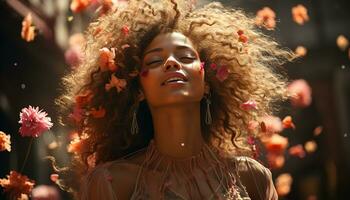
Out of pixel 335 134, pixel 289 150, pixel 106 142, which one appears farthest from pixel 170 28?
pixel 335 134

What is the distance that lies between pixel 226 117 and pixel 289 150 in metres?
0.76

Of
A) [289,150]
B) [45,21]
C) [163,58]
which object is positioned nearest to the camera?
[163,58]

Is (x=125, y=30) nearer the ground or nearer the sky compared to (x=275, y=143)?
nearer the sky

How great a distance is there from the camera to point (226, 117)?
214cm

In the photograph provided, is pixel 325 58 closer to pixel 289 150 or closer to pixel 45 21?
pixel 289 150

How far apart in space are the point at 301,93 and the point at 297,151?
268mm

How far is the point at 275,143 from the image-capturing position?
2645 millimetres

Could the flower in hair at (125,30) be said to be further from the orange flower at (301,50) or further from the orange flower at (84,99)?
the orange flower at (301,50)

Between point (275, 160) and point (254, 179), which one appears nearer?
point (254, 179)

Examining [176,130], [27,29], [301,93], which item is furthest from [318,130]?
[27,29]

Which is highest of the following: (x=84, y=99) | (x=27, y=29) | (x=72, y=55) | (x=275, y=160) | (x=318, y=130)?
(x=27, y=29)

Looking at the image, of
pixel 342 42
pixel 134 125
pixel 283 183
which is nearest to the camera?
pixel 134 125

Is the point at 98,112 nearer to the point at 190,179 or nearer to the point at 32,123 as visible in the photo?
the point at 32,123

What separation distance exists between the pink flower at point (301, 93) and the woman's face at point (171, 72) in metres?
0.93
